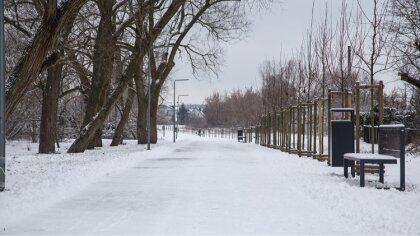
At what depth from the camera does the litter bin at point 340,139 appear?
1412cm

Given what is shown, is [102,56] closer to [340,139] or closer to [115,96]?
[115,96]

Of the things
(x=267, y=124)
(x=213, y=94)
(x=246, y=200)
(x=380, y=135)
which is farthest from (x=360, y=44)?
(x=213, y=94)

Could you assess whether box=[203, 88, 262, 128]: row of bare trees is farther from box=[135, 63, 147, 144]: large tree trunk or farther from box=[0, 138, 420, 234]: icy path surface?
box=[0, 138, 420, 234]: icy path surface

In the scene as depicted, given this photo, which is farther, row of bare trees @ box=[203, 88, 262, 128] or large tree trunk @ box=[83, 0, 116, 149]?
row of bare trees @ box=[203, 88, 262, 128]

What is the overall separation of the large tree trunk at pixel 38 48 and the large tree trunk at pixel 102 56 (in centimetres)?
1146

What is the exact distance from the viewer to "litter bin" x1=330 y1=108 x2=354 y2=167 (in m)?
14.1

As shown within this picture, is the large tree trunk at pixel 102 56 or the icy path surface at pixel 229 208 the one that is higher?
the large tree trunk at pixel 102 56

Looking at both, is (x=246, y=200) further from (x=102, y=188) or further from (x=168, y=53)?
(x=168, y=53)

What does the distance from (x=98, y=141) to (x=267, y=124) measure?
11316mm

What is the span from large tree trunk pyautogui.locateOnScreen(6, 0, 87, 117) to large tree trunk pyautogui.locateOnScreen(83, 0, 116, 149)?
11.5 metres

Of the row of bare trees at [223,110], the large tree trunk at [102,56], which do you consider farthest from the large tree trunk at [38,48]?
the row of bare trees at [223,110]

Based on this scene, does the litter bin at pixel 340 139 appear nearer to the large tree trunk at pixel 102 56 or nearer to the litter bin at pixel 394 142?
the litter bin at pixel 394 142

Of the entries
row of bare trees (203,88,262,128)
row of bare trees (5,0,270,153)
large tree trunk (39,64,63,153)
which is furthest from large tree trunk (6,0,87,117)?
row of bare trees (203,88,262,128)

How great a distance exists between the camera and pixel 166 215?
7891 millimetres
